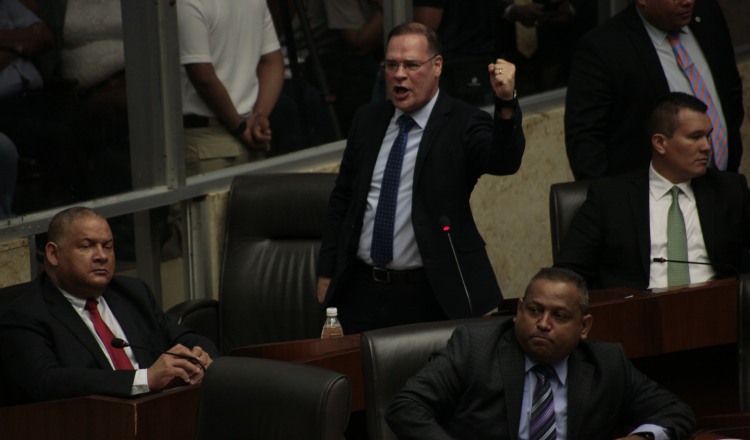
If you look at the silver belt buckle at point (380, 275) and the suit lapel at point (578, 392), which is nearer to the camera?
the suit lapel at point (578, 392)

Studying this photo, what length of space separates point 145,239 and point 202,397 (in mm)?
2239

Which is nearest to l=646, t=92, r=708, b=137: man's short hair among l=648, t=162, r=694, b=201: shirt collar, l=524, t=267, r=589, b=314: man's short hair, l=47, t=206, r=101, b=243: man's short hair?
l=648, t=162, r=694, b=201: shirt collar

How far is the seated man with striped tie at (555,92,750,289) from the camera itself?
4.51 m

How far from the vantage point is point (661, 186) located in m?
4.59

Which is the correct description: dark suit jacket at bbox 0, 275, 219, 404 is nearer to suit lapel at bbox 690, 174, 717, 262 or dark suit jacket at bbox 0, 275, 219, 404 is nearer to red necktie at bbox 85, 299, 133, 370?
red necktie at bbox 85, 299, 133, 370

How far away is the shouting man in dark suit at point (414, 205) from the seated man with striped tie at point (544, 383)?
2.36ft

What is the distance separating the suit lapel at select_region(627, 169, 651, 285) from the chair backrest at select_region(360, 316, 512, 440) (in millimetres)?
1298

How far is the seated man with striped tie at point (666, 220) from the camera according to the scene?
4508 mm

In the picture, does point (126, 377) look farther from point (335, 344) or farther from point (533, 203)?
point (533, 203)

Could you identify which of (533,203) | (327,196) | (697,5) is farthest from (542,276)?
(533,203)

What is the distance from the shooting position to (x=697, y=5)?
17.3 feet

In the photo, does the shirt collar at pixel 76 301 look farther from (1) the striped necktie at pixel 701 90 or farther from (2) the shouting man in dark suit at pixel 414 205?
(1) the striped necktie at pixel 701 90

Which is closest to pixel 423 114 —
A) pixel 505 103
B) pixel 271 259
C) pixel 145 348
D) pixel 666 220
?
pixel 505 103

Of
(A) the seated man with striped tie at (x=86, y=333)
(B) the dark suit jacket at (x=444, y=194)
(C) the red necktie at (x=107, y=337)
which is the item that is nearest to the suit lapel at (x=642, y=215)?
(B) the dark suit jacket at (x=444, y=194)
